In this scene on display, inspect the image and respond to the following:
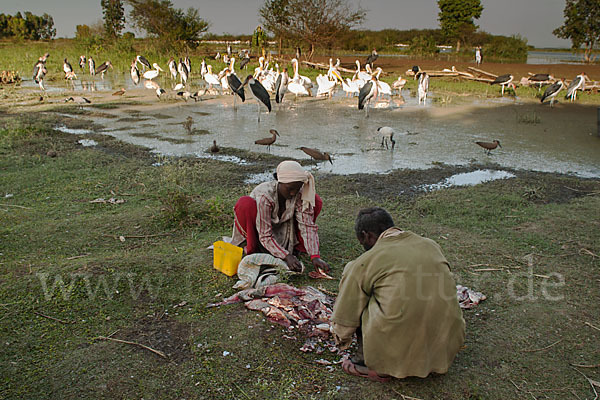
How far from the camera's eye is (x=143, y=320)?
2.80 meters

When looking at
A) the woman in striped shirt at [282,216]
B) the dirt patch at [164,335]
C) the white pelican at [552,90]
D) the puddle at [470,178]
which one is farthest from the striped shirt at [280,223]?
the white pelican at [552,90]

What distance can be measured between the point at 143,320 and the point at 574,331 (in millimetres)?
2558

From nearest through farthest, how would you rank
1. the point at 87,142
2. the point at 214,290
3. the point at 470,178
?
the point at 214,290 → the point at 470,178 → the point at 87,142

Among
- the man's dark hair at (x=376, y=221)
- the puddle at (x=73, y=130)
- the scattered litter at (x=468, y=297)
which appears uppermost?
the man's dark hair at (x=376, y=221)

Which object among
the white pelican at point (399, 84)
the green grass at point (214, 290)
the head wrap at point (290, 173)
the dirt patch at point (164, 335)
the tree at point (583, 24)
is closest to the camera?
the green grass at point (214, 290)

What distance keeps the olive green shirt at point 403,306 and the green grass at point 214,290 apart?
184 millimetres

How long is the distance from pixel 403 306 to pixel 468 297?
120 cm

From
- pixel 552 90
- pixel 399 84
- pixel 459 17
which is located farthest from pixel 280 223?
pixel 459 17

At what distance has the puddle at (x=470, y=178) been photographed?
229 inches

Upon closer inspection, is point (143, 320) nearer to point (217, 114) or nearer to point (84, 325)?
point (84, 325)

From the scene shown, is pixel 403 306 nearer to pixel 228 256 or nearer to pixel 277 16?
pixel 228 256

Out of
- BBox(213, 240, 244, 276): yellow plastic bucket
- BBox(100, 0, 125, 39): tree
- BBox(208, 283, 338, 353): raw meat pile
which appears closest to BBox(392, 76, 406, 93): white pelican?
BBox(213, 240, 244, 276): yellow plastic bucket

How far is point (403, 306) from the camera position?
2.07 meters

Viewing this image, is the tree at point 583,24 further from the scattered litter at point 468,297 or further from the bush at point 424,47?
the scattered litter at point 468,297
